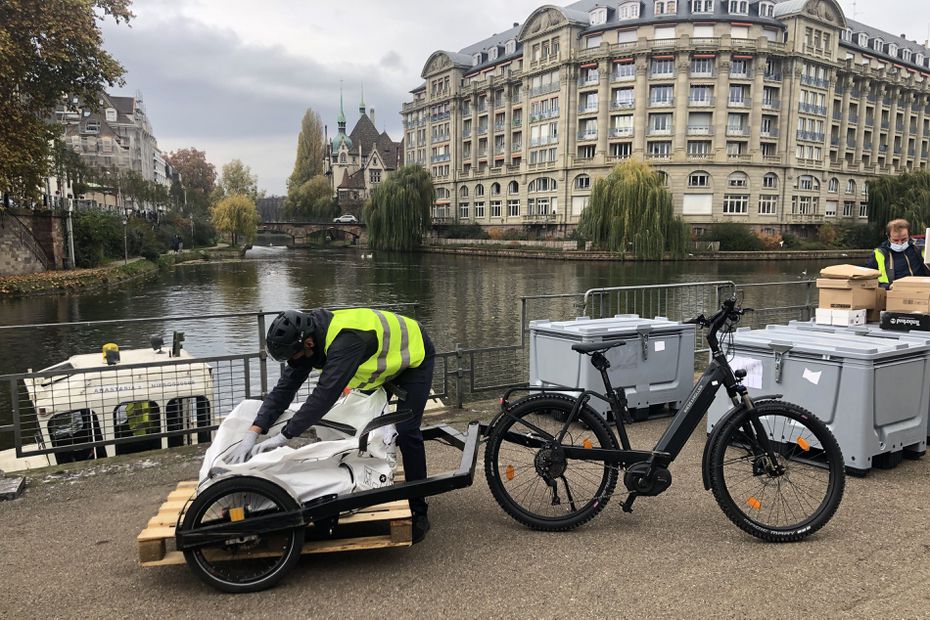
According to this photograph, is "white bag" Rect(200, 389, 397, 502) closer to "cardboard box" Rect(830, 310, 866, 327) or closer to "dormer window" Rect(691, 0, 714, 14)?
"cardboard box" Rect(830, 310, 866, 327)

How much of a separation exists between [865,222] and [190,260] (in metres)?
68.1

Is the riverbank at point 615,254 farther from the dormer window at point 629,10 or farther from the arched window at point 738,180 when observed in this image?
the dormer window at point 629,10

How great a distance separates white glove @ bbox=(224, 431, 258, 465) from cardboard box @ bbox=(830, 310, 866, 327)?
20.7 feet

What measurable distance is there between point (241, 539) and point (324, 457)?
0.61 meters

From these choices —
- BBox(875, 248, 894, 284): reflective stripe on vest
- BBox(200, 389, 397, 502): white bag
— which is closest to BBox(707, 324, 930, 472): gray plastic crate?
BBox(875, 248, 894, 284): reflective stripe on vest

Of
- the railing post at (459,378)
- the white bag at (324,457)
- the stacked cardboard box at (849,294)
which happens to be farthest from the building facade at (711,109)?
the white bag at (324,457)

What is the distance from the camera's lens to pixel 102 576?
388 centimetres

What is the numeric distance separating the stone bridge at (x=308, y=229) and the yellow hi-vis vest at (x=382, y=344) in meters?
89.3

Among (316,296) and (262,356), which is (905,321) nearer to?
(262,356)

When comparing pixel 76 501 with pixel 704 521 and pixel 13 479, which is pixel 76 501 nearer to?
pixel 13 479

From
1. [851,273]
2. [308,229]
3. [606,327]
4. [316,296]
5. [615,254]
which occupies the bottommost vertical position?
[316,296]

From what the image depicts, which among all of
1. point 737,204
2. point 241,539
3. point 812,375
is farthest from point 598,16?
point 241,539

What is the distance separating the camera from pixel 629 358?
270 inches

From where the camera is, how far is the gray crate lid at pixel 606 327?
Result: 22.0 ft
